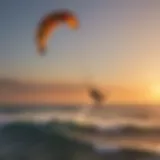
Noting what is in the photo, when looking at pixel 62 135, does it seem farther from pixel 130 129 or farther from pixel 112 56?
pixel 112 56

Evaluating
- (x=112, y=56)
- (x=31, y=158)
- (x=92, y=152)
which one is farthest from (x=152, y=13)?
(x=31, y=158)

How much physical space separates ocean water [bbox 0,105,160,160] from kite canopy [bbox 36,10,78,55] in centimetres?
25

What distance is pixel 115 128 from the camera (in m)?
1.51

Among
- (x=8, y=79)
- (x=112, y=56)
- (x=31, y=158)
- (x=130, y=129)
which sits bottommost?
(x=31, y=158)

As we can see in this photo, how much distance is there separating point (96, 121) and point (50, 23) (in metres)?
0.43

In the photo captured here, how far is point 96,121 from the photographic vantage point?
1.51 m

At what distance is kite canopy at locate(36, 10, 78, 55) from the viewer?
152 cm

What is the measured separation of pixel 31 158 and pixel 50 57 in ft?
1.32

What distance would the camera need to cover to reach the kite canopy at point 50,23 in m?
1.52

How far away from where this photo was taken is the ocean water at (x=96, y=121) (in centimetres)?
149

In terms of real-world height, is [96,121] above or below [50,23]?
below

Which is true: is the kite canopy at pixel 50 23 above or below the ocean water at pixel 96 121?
above

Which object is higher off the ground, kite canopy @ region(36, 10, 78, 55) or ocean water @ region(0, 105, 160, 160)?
kite canopy @ region(36, 10, 78, 55)

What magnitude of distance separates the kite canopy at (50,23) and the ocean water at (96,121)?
252 mm
